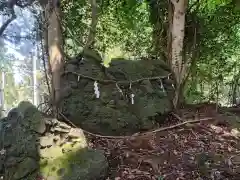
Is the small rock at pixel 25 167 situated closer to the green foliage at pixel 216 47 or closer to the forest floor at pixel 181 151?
the forest floor at pixel 181 151

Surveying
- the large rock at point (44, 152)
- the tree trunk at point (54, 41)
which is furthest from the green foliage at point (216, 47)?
the large rock at point (44, 152)

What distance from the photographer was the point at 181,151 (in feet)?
14.6

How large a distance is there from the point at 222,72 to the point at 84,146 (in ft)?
14.0

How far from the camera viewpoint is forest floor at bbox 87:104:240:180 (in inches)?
154

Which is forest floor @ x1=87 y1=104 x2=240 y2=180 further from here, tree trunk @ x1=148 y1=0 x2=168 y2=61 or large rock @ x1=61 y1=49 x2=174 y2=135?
tree trunk @ x1=148 y1=0 x2=168 y2=61

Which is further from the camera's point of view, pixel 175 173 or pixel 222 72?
pixel 222 72

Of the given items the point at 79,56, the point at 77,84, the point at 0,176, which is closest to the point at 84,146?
the point at 0,176

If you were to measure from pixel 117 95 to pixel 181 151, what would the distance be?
1380 mm

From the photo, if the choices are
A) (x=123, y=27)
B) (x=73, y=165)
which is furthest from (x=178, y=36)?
(x=73, y=165)

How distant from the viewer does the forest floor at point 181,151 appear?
391 cm

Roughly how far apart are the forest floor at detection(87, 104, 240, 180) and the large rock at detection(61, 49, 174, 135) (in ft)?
0.82

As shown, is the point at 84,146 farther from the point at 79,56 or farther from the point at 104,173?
the point at 79,56

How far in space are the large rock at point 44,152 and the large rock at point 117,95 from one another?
84cm

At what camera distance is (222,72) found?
24.0ft
